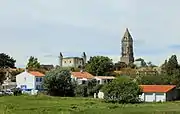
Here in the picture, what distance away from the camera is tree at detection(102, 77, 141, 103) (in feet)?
269

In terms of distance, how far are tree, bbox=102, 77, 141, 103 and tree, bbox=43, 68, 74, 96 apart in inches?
689

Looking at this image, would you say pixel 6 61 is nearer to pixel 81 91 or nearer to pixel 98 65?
pixel 98 65

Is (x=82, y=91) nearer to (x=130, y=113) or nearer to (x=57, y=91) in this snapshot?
(x=57, y=91)

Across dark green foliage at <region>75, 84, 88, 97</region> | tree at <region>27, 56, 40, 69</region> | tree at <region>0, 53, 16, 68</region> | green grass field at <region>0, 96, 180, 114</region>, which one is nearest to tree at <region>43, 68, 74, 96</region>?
dark green foliage at <region>75, 84, 88, 97</region>

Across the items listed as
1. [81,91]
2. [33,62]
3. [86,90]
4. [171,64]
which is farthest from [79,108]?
[33,62]

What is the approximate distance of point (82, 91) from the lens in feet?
335

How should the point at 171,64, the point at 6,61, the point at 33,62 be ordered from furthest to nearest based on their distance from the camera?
the point at 6,61 → the point at 33,62 → the point at 171,64

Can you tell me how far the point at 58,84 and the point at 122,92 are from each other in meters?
22.0

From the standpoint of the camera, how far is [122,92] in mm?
82250

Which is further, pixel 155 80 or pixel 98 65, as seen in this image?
pixel 98 65

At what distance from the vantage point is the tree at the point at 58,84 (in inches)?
3910

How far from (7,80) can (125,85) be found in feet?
203

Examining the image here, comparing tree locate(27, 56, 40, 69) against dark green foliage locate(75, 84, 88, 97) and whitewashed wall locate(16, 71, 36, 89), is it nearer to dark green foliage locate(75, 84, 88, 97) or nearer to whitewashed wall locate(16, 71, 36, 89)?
whitewashed wall locate(16, 71, 36, 89)

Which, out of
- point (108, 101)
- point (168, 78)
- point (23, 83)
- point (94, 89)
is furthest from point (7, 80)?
point (108, 101)
